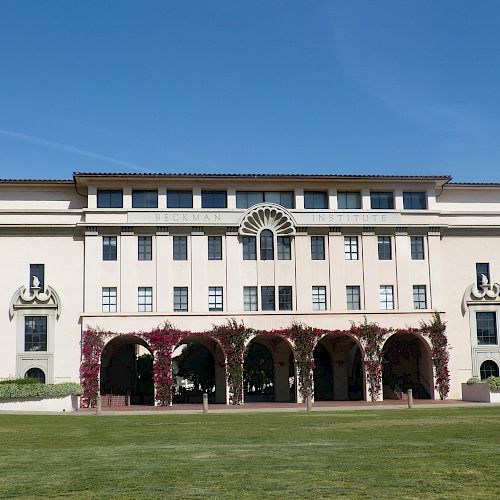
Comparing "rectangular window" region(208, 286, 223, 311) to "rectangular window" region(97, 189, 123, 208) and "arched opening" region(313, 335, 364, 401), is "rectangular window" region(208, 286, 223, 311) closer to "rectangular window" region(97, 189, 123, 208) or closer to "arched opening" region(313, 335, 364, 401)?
"arched opening" region(313, 335, 364, 401)

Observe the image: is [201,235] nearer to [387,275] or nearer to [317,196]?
[317,196]

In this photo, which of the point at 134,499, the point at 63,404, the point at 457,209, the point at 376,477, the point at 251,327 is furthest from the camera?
the point at 457,209

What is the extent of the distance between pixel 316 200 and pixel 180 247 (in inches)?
343

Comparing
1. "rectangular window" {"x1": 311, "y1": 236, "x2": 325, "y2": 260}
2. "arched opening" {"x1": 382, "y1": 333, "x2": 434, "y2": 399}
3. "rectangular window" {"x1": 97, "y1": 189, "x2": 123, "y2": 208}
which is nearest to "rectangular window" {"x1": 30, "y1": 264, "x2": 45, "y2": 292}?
"rectangular window" {"x1": 97, "y1": 189, "x2": 123, "y2": 208}

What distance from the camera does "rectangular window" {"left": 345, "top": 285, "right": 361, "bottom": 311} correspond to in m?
47.2

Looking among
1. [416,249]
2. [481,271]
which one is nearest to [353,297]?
[416,249]

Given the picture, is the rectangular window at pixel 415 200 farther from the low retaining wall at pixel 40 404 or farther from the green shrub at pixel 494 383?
the low retaining wall at pixel 40 404

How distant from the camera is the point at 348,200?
→ 4809cm

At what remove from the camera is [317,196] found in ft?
157

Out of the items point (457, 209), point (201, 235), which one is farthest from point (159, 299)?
point (457, 209)

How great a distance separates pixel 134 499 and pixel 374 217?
123 feet

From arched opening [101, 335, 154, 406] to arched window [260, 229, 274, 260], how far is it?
349 inches

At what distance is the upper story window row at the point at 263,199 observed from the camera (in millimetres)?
46312

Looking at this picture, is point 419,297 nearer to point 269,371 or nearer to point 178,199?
point 269,371
